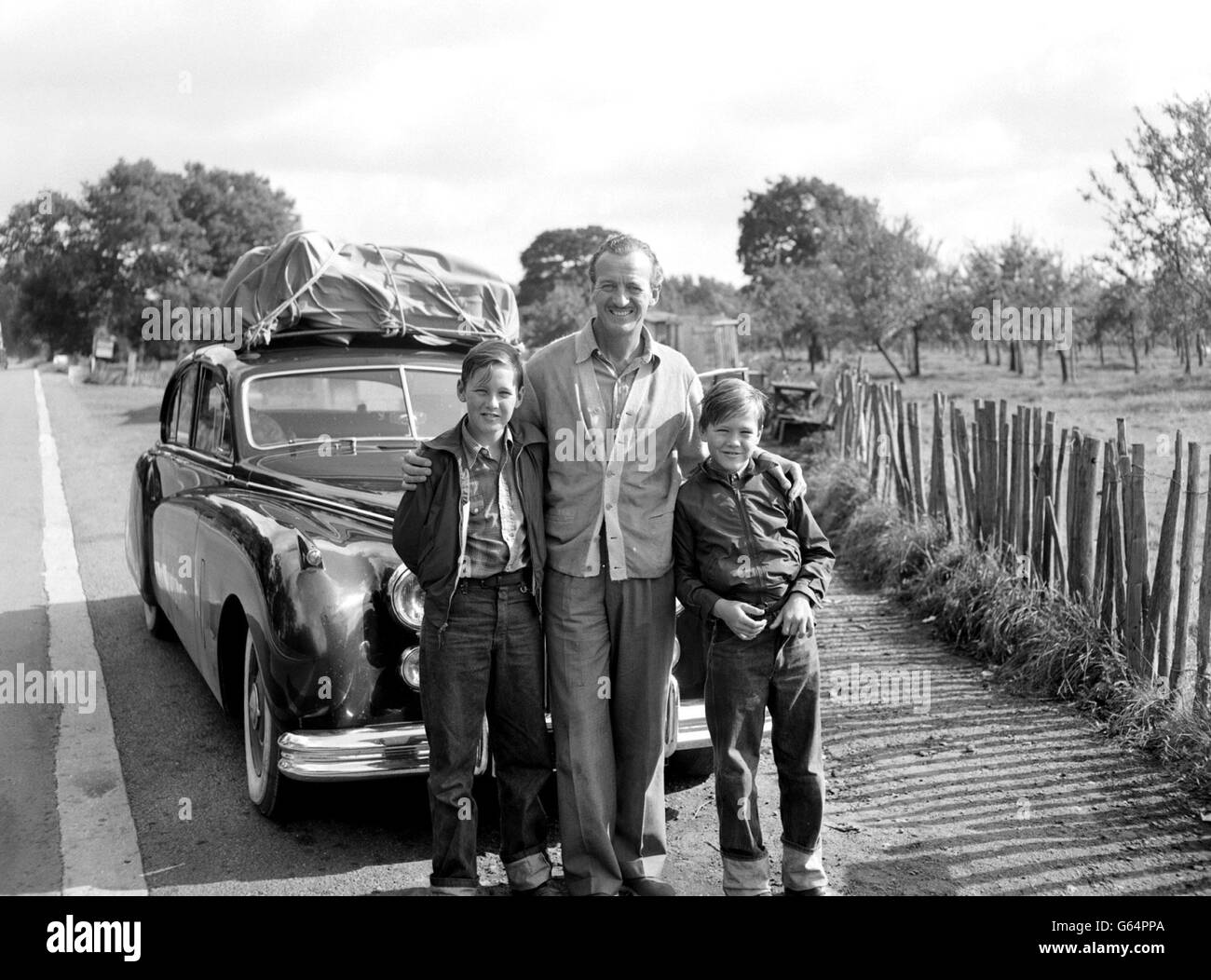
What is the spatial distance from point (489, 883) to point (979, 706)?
9.16 ft

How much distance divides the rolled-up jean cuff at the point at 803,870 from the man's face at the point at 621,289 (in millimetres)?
1756

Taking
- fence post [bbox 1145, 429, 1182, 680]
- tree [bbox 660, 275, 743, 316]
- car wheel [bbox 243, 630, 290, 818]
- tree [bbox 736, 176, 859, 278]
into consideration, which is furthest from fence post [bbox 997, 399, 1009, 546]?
tree [bbox 736, 176, 859, 278]

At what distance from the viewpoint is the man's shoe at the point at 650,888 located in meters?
3.52

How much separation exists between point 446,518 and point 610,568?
0.54 metres

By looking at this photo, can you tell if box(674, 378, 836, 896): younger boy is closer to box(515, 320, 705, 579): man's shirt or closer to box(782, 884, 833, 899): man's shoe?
box(782, 884, 833, 899): man's shoe

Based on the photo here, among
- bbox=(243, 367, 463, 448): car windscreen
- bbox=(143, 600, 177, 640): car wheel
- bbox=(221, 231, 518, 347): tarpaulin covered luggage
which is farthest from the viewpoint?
bbox=(143, 600, 177, 640): car wheel

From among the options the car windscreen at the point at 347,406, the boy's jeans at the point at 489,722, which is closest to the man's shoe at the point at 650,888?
the boy's jeans at the point at 489,722

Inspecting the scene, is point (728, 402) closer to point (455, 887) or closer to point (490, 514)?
point (490, 514)

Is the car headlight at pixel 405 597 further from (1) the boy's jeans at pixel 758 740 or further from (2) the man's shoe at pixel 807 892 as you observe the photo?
(2) the man's shoe at pixel 807 892

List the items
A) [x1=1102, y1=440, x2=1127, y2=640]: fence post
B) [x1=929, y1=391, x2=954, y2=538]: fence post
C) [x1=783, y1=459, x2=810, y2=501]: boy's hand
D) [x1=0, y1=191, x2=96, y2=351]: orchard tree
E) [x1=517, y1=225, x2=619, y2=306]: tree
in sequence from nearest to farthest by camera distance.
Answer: [x1=783, y1=459, x2=810, y2=501]: boy's hand
[x1=1102, y1=440, x2=1127, y2=640]: fence post
[x1=929, y1=391, x2=954, y2=538]: fence post
[x1=0, y1=191, x2=96, y2=351]: orchard tree
[x1=517, y1=225, x2=619, y2=306]: tree

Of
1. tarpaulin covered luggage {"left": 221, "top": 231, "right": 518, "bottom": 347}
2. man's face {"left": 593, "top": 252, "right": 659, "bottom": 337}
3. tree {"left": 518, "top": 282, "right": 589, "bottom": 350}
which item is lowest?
man's face {"left": 593, "top": 252, "right": 659, "bottom": 337}

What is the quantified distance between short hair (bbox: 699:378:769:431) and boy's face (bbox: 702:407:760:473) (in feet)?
0.04

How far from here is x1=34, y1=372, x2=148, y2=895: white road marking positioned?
3.75m
